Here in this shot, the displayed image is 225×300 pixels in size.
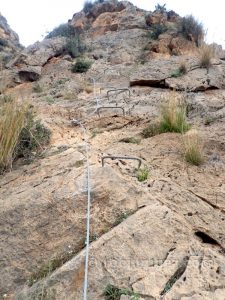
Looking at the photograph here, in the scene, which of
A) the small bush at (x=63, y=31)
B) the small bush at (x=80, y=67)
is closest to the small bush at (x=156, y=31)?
the small bush at (x=80, y=67)

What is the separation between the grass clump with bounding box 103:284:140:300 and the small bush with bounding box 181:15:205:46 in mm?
11374

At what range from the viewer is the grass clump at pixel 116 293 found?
250cm

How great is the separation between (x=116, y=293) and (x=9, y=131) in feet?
8.38

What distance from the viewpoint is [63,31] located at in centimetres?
1627

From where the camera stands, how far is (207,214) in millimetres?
3299

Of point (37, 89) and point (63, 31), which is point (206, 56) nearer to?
point (37, 89)

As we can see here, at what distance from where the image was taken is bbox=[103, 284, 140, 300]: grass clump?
2500 mm

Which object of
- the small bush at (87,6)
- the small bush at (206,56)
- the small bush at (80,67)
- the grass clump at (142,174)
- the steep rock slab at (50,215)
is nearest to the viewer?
the steep rock slab at (50,215)

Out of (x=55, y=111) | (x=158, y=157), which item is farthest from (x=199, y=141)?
(x=55, y=111)

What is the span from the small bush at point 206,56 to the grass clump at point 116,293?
7336 millimetres

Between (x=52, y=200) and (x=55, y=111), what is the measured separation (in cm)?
346

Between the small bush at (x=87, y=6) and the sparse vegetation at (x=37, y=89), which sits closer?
the sparse vegetation at (x=37, y=89)

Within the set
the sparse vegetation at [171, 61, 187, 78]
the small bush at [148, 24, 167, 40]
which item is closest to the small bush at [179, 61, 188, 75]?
the sparse vegetation at [171, 61, 187, 78]

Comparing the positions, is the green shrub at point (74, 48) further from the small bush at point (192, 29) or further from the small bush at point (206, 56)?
the small bush at point (206, 56)
